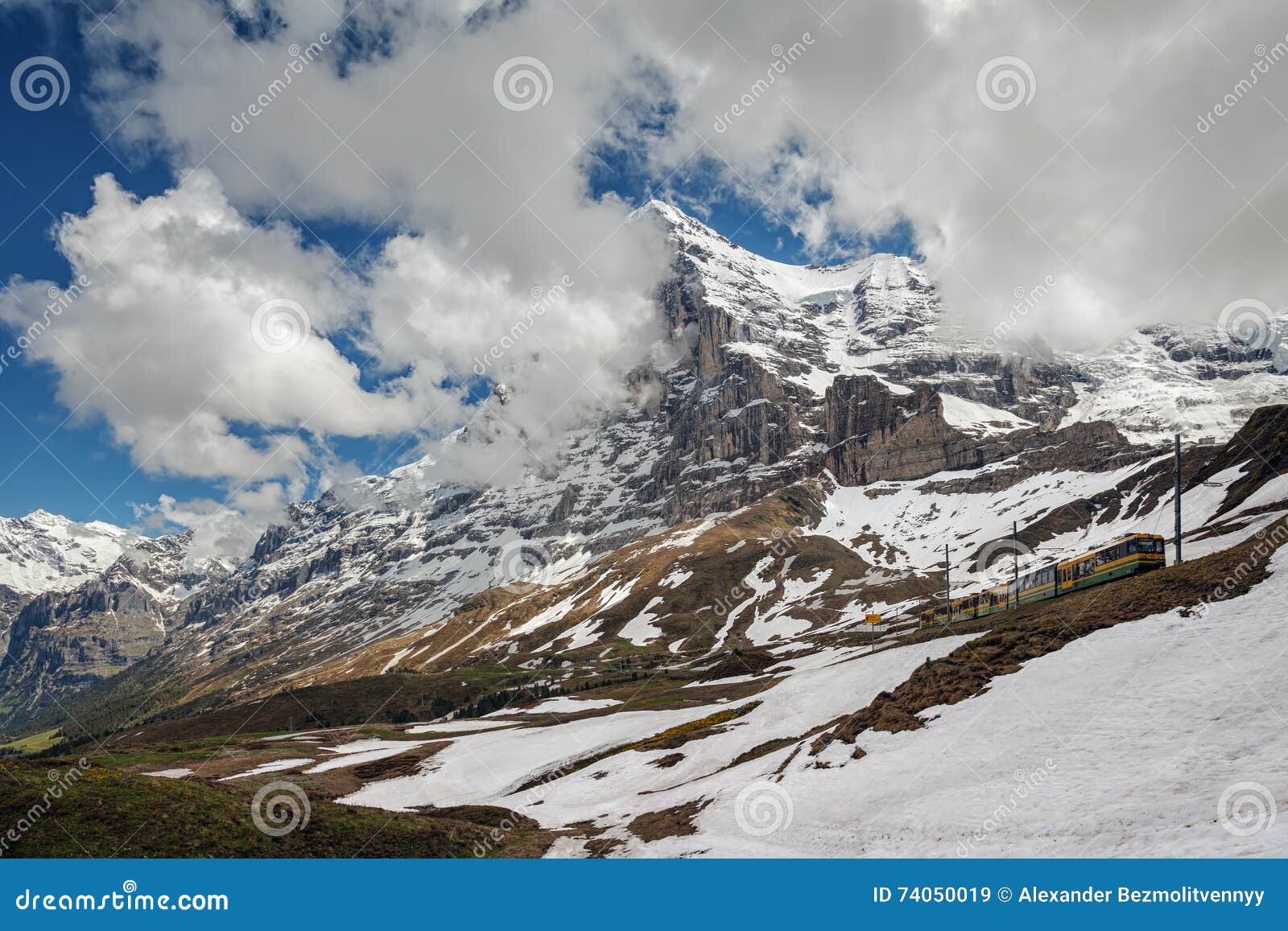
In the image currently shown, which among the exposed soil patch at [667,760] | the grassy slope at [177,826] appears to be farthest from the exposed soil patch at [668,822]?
the exposed soil patch at [667,760]

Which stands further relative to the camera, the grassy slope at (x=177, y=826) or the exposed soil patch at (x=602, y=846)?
the exposed soil patch at (x=602, y=846)

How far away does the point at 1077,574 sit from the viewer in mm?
57625

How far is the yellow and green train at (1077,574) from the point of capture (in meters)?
49.8

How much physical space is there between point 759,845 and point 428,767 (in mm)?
41827

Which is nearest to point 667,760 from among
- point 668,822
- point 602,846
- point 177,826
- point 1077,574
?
point 668,822

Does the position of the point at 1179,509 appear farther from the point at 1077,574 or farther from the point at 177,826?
the point at 177,826

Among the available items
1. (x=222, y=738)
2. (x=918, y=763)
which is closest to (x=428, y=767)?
(x=918, y=763)

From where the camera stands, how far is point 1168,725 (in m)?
19.8

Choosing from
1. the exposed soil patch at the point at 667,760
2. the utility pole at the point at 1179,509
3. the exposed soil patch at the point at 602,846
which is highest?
the utility pole at the point at 1179,509

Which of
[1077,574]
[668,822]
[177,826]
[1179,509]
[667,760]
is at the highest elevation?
[1179,509]

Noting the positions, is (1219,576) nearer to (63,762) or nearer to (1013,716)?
(1013,716)

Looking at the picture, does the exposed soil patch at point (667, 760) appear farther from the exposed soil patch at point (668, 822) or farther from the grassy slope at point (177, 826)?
the grassy slope at point (177, 826)

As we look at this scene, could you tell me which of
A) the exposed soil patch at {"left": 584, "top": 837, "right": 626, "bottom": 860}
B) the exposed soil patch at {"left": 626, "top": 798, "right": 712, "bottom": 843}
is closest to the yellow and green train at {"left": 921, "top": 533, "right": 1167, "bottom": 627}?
the exposed soil patch at {"left": 626, "top": 798, "right": 712, "bottom": 843}

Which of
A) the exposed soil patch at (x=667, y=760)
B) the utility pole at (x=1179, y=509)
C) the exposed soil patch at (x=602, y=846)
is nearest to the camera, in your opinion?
the exposed soil patch at (x=602, y=846)
